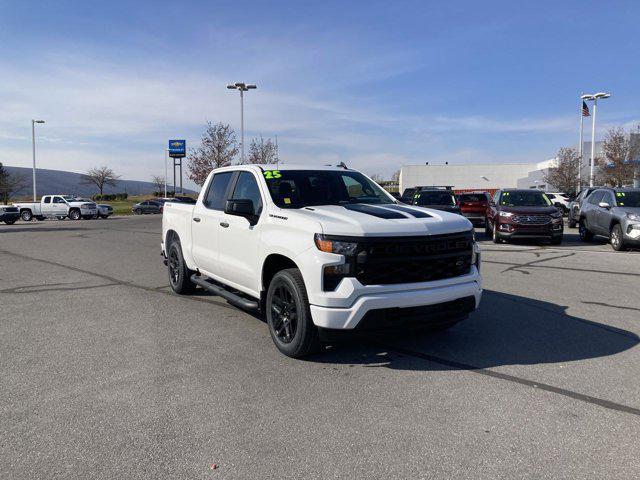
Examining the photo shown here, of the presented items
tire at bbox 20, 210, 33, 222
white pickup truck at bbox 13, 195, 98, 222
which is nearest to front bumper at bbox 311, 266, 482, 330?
white pickup truck at bbox 13, 195, 98, 222

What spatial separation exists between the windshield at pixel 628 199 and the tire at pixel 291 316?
1255cm

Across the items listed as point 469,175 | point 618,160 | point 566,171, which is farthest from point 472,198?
point 469,175

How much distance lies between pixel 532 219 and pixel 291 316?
1203 centimetres

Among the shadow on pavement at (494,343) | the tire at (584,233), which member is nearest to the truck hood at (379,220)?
the shadow on pavement at (494,343)

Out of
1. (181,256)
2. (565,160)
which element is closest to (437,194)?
(181,256)

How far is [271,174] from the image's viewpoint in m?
5.85

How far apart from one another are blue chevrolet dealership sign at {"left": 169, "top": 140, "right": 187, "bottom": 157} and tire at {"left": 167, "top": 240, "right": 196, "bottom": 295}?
62.3 meters

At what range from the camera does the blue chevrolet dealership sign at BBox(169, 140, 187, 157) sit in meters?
67.3

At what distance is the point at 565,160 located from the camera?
51125 millimetres

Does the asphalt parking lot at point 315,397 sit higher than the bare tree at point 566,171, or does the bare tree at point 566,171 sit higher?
the bare tree at point 566,171

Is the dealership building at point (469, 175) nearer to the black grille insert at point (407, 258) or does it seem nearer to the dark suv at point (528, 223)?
the dark suv at point (528, 223)

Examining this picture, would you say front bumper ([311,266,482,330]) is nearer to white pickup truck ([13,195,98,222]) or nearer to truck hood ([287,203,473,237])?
truck hood ([287,203,473,237])

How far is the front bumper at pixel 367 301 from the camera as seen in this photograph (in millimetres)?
4328

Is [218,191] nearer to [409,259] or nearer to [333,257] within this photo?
[333,257]
